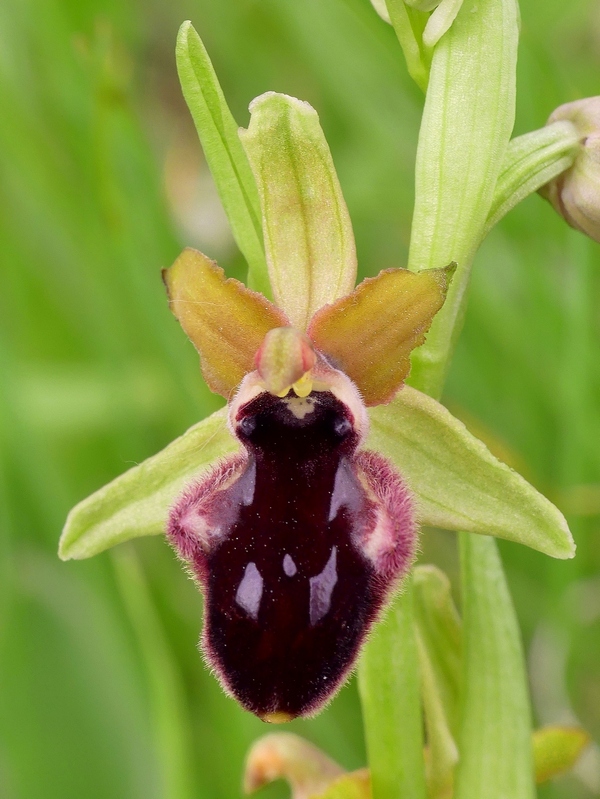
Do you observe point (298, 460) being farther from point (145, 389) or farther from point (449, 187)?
point (145, 389)

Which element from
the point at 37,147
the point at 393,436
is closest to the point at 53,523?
the point at 37,147

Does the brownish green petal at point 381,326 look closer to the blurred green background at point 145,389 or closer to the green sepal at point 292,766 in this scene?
the green sepal at point 292,766

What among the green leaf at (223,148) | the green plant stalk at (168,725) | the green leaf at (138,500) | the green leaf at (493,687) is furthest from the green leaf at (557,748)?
the green leaf at (223,148)

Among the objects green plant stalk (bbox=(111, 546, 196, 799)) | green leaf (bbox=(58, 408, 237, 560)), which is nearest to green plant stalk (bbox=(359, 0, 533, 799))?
green leaf (bbox=(58, 408, 237, 560))

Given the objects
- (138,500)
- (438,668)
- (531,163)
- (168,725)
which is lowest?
(168,725)

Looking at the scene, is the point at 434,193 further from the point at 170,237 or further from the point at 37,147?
the point at 37,147

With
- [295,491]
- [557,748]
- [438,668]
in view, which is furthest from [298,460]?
[557,748]
